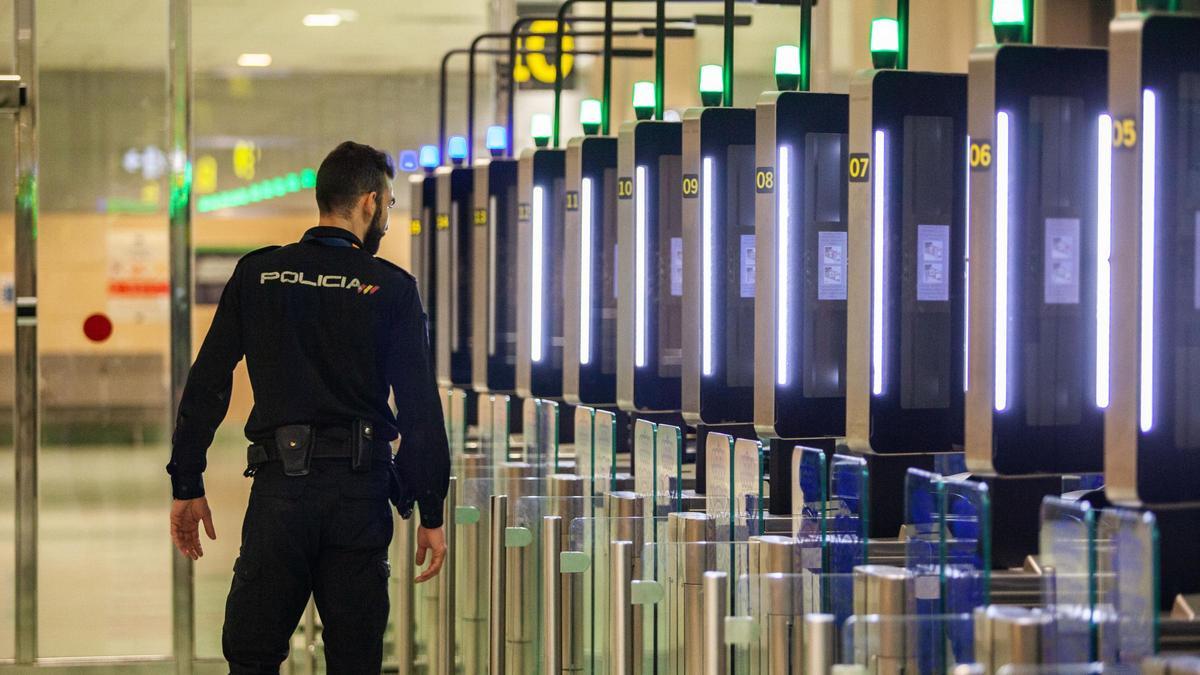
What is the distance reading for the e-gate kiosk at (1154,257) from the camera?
254 centimetres

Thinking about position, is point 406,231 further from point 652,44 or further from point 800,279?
point 800,279

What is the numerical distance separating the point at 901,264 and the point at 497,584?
134 cm

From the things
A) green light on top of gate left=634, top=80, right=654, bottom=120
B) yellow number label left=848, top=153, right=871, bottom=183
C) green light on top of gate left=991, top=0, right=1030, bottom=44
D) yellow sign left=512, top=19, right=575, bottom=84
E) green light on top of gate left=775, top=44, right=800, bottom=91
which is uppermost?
yellow sign left=512, top=19, right=575, bottom=84

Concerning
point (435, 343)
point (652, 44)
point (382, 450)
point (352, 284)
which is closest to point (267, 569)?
point (382, 450)

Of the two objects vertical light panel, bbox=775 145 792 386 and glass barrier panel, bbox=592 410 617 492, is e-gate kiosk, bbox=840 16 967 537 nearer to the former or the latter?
vertical light panel, bbox=775 145 792 386

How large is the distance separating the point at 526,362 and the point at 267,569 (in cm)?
201

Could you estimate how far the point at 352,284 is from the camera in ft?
13.1

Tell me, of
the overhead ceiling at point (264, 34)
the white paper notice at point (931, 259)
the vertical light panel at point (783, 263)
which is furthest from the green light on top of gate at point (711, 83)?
the overhead ceiling at point (264, 34)

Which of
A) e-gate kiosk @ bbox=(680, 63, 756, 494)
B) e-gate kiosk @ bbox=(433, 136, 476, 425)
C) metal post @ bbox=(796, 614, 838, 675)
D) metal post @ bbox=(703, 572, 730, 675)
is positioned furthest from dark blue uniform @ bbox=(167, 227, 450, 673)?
e-gate kiosk @ bbox=(433, 136, 476, 425)

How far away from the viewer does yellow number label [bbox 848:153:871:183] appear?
342 cm

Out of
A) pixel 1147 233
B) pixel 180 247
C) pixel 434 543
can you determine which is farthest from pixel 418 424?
pixel 180 247

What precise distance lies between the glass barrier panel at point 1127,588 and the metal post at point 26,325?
222 inches

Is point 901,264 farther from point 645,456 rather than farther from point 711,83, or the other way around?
point 711,83

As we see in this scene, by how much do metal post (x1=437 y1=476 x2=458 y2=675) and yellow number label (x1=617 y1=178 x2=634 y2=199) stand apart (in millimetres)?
870
